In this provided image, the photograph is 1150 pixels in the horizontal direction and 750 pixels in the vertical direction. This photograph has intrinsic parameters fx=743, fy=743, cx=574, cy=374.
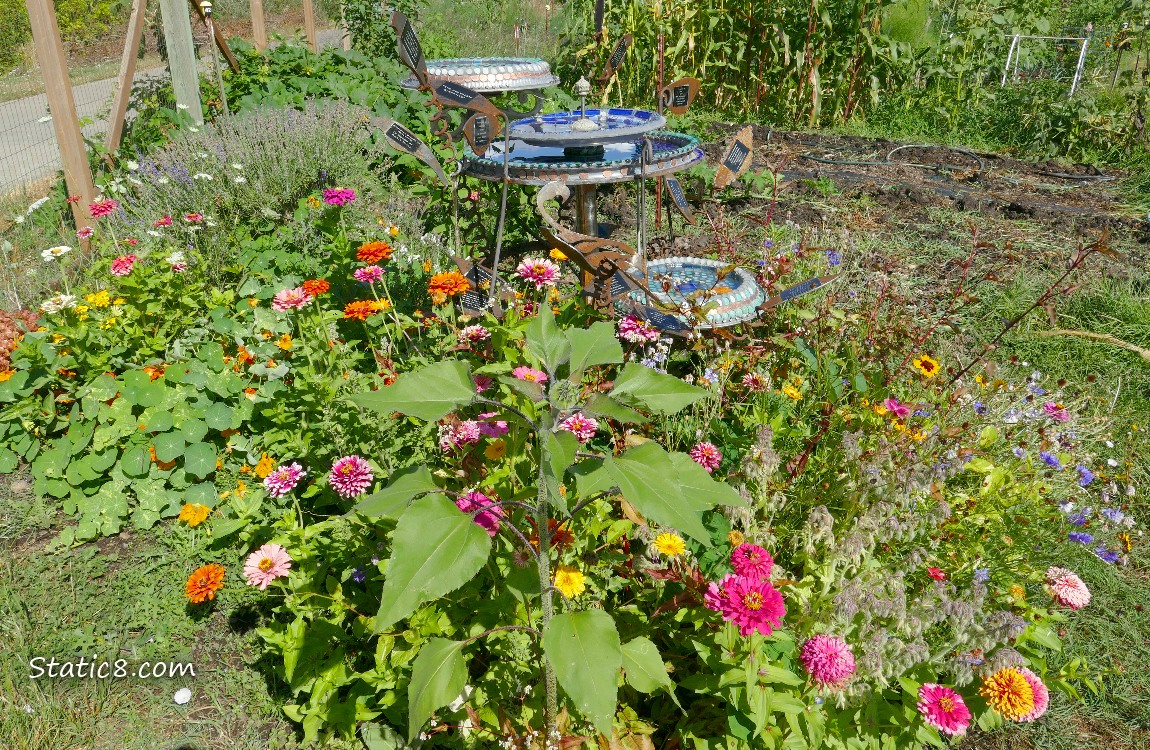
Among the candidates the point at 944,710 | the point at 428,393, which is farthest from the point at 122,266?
the point at 944,710

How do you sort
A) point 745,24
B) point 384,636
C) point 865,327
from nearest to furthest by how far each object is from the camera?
point 384,636
point 865,327
point 745,24

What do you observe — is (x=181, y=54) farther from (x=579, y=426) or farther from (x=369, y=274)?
(x=579, y=426)

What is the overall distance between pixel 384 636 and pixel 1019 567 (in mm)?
1842

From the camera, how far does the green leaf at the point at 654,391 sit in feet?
4.46

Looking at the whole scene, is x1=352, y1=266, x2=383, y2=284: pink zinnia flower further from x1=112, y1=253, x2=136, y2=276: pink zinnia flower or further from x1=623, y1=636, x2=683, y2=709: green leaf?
x1=623, y1=636, x2=683, y2=709: green leaf

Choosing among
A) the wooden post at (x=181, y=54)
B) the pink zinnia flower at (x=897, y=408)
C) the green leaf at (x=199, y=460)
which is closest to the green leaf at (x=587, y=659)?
the pink zinnia flower at (x=897, y=408)

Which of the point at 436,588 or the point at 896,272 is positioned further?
the point at 896,272

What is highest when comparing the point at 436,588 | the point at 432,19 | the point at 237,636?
the point at 432,19

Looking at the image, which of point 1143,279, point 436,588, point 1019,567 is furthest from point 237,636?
point 1143,279

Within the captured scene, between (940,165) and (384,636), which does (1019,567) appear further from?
(940,165)

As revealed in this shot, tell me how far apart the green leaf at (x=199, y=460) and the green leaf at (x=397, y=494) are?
1.63 meters

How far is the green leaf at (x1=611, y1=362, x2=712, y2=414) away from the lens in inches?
53.6

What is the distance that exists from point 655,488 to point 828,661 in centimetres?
70

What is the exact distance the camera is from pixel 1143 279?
4254 millimetres
